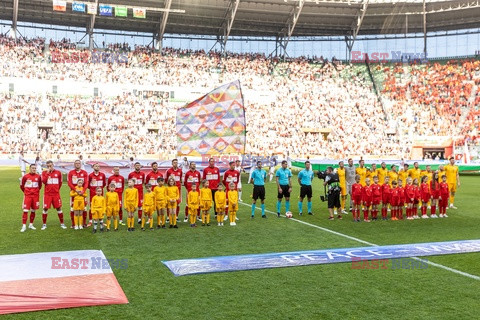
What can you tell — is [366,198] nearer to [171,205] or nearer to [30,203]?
[171,205]

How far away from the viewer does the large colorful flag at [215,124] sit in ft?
52.0

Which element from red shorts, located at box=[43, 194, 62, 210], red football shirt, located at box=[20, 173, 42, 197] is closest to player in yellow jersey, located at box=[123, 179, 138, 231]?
red shorts, located at box=[43, 194, 62, 210]

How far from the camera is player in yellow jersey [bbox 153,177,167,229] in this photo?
11.8m

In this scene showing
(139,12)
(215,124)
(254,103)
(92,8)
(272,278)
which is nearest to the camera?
(272,278)

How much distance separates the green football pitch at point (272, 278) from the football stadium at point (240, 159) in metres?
0.05

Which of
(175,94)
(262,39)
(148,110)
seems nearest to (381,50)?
(262,39)

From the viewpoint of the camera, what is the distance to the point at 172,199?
12.0m

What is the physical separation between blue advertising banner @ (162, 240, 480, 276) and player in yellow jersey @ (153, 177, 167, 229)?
12.0 ft

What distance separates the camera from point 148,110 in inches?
1697

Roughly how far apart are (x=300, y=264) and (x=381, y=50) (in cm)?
5190

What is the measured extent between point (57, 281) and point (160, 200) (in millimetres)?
4898

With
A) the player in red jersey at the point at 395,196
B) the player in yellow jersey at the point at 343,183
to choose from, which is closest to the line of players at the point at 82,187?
the player in yellow jersey at the point at 343,183

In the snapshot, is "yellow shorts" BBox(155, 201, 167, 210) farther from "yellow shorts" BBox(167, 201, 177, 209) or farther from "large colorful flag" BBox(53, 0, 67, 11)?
"large colorful flag" BBox(53, 0, 67, 11)

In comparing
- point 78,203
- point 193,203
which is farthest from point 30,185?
point 193,203
